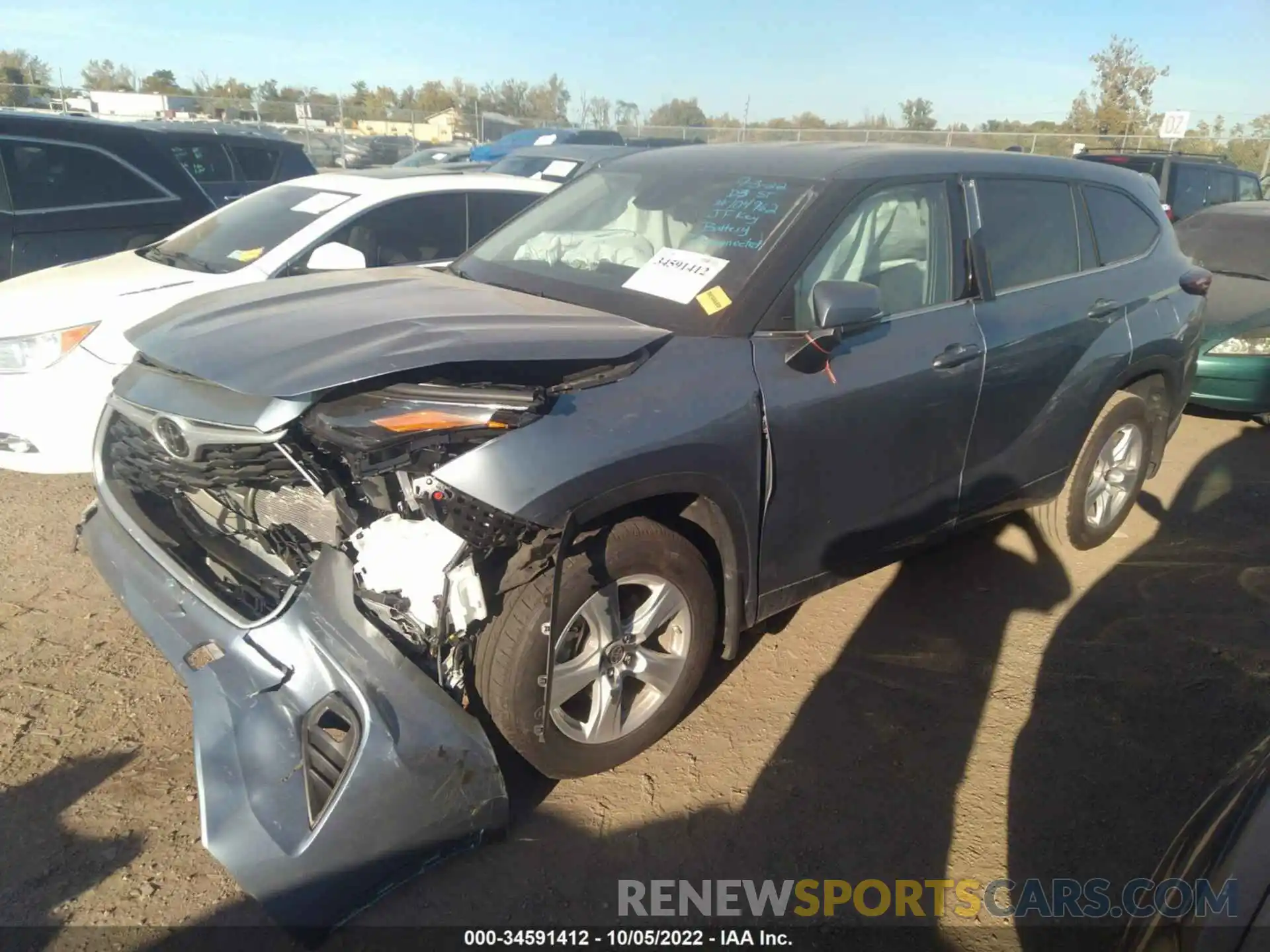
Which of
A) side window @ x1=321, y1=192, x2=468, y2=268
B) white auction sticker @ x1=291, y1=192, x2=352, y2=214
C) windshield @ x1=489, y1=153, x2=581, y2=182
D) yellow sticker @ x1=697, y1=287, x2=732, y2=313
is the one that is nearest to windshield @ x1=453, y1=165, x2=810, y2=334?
yellow sticker @ x1=697, y1=287, x2=732, y2=313

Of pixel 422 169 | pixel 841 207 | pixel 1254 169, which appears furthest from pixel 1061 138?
pixel 841 207

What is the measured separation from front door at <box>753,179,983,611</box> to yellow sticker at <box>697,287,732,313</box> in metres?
0.17

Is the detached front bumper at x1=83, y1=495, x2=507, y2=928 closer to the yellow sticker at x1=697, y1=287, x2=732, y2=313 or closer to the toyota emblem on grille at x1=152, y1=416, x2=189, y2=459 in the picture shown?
the toyota emblem on grille at x1=152, y1=416, x2=189, y2=459

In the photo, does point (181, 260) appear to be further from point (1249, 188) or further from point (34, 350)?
point (1249, 188)

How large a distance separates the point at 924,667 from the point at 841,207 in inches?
71.0

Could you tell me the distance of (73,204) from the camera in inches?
250

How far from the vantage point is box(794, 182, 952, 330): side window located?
305 centimetres

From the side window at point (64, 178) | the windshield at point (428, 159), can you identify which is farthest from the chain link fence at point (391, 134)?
the side window at point (64, 178)

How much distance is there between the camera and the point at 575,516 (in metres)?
2.33

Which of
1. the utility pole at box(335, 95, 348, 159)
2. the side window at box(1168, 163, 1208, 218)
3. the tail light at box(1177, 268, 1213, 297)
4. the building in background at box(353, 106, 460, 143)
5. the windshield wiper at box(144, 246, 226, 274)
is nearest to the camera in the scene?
the tail light at box(1177, 268, 1213, 297)

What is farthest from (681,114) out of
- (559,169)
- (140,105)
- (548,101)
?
(559,169)

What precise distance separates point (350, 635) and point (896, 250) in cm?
237

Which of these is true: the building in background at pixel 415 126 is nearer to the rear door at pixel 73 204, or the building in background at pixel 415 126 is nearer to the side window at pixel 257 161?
the side window at pixel 257 161

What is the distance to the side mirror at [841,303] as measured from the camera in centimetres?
274
